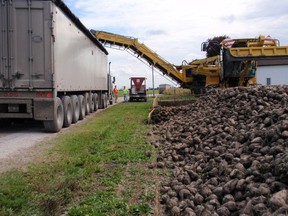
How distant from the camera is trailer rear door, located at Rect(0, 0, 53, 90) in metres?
11.4

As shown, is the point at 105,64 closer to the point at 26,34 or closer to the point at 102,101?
the point at 102,101

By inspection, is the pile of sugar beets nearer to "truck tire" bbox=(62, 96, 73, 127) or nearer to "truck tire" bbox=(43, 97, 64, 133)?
"truck tire" bbox=(43, 97, 64, 133)

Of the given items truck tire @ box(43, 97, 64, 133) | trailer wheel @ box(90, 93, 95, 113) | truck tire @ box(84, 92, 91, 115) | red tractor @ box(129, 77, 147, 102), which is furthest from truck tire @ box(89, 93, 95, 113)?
red tractor @ box(129, 77, 147, 102)

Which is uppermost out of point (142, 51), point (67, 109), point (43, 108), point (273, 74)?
point (142, 51)

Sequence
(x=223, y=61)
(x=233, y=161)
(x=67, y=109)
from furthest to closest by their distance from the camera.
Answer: (x=223, y=61) → (x=67, y=109) → (x=233, y=161)

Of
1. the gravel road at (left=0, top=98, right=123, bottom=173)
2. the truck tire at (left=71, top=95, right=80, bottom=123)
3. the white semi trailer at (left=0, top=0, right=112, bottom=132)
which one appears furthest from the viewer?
the truck tire at (left=71, top=95, right=80, bottom=123)

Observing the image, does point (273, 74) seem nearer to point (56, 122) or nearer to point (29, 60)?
point (56, 122)

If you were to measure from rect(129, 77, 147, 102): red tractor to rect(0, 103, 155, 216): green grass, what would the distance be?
28.3 metres

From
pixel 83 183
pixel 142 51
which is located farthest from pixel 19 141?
pixel 142 51

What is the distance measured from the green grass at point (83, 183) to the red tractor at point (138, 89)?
28292mm

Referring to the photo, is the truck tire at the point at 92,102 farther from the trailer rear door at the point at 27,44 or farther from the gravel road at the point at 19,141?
the trailer rear door at the point at 27,44

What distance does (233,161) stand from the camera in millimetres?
5762

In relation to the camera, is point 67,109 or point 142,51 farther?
point 142,51

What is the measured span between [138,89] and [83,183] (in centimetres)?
3233
